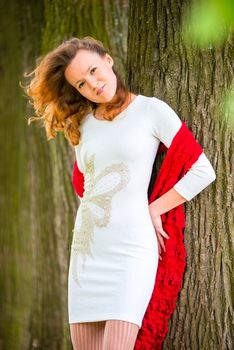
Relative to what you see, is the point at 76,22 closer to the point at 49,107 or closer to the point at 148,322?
the point at 49,107

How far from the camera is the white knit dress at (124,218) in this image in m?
3.35

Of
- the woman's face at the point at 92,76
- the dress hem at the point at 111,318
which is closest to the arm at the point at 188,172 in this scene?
the woman's face at the point at 92,76

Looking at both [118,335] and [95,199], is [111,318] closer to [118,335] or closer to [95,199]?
[118,335]

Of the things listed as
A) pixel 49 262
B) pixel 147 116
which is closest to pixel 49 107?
pixel 147 116

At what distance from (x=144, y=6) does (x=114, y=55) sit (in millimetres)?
1843

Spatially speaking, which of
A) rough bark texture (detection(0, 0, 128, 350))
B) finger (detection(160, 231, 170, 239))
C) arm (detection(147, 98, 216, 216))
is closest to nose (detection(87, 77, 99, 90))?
arm (detection(147, 98, 216, 216))

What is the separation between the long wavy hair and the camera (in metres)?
3.53

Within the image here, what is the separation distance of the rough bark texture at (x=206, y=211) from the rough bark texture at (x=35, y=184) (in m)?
2.08

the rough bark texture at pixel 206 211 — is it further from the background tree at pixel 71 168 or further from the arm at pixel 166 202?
the arm at pixel 166 202

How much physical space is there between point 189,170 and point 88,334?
0.97 meters

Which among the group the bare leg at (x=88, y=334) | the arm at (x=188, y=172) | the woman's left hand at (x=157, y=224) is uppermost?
the arm at (x=188, y=172)

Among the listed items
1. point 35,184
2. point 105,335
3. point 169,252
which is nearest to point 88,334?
point 105,335

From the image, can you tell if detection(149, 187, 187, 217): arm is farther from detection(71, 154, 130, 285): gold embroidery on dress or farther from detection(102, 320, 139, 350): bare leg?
detection(102, 320, 139, 350): bare leg

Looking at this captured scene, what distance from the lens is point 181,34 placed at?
12.1 ft
